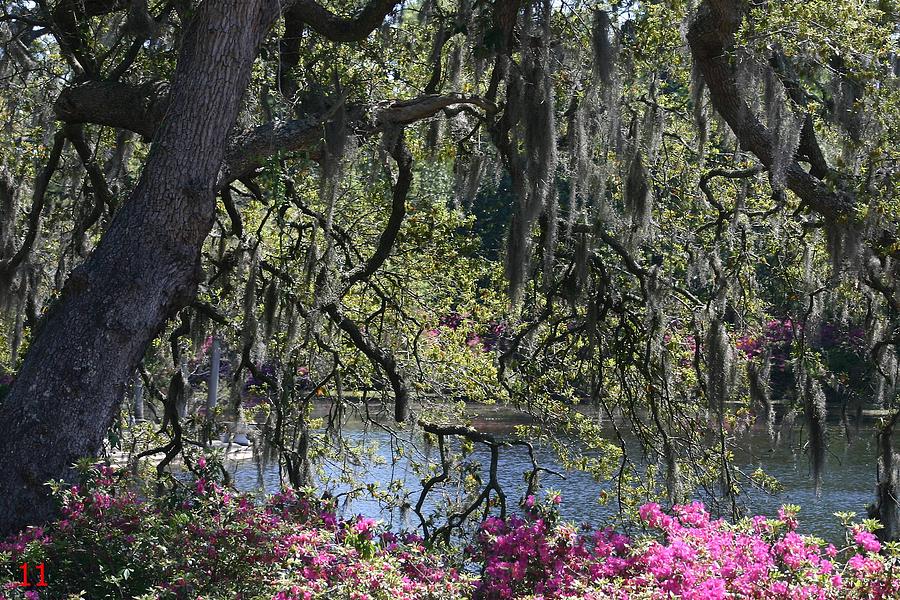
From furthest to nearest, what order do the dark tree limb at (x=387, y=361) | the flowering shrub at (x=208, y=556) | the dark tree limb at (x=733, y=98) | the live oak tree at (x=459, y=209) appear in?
the dark tree limb at (x=387, y=361)
the dark tree limb at (x=733, y=98)
the live oak tree at (x=459, y=209)
the flowering shrub at (x=208, y=556)

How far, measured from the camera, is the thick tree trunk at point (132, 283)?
13.5 ft

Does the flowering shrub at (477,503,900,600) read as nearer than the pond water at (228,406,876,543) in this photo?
Yes

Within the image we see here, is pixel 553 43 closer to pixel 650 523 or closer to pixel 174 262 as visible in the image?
pixel 174 262

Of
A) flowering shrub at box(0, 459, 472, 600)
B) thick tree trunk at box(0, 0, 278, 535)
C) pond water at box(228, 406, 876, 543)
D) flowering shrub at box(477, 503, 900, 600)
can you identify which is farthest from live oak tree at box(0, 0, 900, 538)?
pond water at box(228, 406, 876, 543)

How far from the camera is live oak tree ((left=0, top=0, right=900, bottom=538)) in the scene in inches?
175

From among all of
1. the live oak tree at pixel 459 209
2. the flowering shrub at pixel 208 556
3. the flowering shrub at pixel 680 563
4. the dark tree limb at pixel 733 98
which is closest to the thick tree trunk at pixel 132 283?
the live oak tree at pixel 459 209

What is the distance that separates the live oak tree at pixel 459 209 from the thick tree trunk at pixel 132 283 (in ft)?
0.04

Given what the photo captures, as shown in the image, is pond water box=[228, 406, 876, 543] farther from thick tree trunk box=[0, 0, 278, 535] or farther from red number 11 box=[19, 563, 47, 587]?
red number 11 box=[19, 563, 47, 587]

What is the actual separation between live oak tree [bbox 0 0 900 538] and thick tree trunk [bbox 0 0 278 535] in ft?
0.04

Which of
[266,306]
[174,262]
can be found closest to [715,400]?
[266,306]

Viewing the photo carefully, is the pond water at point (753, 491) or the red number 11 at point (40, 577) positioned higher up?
the red number 11 at point (40, 577)

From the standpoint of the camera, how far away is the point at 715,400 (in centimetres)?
556

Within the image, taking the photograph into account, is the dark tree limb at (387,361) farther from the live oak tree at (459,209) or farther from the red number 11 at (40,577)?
the red number 11 at (40,577)

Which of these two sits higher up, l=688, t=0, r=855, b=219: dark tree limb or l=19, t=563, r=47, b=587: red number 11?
l=688, t=0, r=855, b=219: dark tree limb
